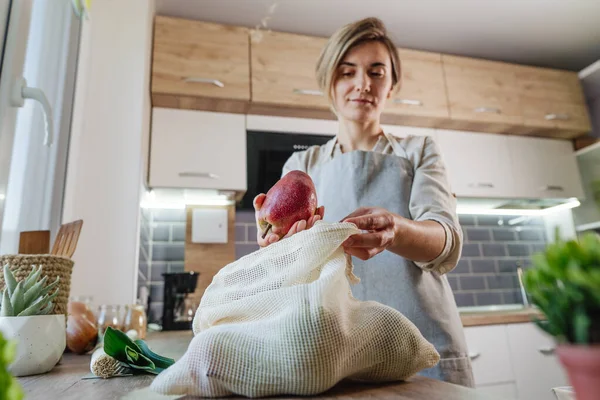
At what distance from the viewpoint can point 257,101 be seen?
222cm

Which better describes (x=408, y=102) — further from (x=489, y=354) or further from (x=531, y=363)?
(x=531, y=363)

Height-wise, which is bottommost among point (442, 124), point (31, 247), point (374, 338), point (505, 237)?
point (374, 338)

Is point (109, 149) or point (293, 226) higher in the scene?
point (109, 149)

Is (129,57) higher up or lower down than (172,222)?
higher up

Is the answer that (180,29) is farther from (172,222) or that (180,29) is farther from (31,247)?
(31,247)

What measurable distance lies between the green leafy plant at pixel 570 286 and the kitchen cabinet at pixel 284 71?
213cm

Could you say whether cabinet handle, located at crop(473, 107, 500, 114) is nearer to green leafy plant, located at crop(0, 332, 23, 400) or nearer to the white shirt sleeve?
the white shirt sleeve

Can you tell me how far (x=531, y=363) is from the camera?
2105 millimetres

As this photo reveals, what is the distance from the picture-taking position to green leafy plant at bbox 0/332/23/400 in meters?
0.17

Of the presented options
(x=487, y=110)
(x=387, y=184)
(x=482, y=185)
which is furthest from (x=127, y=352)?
(x=487, y=110)

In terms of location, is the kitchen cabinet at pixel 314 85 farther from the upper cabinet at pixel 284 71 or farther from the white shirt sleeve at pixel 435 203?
the white shirt sleeve at pixel 435 203

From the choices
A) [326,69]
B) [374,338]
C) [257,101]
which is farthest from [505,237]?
[374,338]

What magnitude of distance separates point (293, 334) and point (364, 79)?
85cm

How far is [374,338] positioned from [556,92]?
9.44 ft
